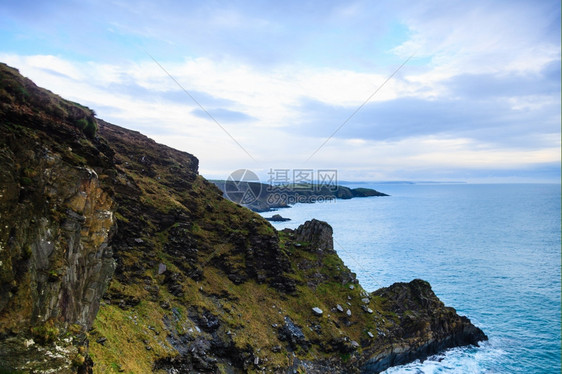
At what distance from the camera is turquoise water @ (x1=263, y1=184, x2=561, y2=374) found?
170 feet

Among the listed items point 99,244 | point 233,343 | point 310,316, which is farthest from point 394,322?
point 99,244

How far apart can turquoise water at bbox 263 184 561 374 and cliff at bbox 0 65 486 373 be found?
6.98 metres

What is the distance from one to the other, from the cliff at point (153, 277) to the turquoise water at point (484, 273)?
6.98 m

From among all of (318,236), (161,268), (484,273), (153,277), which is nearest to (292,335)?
(161,268)

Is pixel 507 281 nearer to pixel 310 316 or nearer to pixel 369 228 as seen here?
pixel 310 316

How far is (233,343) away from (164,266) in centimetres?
1420

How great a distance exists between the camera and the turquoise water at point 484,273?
51875 mm

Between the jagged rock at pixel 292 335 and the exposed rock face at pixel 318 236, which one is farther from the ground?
the exposed rock face at pixel 318 236

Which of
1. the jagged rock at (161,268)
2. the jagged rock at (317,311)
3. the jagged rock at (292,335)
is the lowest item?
the jagged rock at (292,335)

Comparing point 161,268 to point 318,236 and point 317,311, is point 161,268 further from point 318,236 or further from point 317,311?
point 318,236

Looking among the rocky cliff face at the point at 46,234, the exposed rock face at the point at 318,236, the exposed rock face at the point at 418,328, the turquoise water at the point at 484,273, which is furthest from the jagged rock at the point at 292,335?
the rocky cliff face at the point at 46,234

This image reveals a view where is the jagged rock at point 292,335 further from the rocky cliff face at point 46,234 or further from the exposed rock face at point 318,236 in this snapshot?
the rocky cliff face at point 46,234

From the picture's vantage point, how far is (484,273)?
95.8 m

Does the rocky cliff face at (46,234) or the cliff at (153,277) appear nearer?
the rocky cliff face at (46,234)
